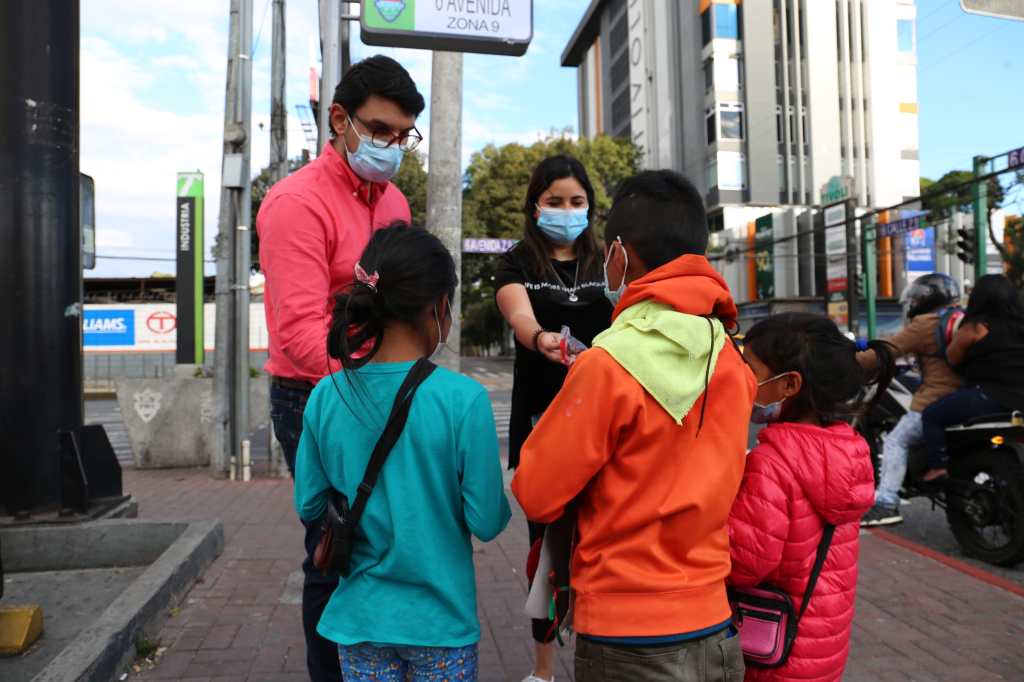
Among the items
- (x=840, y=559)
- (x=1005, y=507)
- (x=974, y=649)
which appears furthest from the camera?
(x=1005, y=507)

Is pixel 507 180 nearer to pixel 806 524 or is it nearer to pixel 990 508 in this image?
pixel 990 508

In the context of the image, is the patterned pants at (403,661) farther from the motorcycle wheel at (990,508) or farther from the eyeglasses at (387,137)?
the motorcycle wheel at (990,508)

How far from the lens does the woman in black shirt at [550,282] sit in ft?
9.17

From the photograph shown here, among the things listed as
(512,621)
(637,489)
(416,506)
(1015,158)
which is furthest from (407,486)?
(1015,158)

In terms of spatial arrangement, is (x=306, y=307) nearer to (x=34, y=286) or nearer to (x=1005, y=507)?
(x=34, y=286)

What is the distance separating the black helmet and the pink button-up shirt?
13.4ft

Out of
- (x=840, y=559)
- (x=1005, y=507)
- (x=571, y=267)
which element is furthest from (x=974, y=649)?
(x=571, y=267)

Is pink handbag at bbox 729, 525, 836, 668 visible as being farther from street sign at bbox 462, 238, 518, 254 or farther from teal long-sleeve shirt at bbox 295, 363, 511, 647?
street sign at bbox 462, 238, 518, 254

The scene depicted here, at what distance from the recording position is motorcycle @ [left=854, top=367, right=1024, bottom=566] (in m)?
4.71

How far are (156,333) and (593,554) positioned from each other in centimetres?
3010

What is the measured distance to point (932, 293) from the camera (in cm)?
530

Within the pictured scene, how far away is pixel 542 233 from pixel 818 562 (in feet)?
4.64

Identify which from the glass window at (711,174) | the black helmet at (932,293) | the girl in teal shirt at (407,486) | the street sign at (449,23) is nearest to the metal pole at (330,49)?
the street sign at (449,23)

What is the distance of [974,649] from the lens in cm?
353
